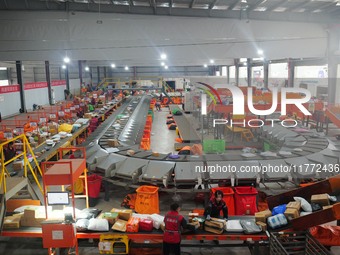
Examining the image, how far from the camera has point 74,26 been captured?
873 cm

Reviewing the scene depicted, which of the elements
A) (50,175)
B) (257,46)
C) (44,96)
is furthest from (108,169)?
(44,96)

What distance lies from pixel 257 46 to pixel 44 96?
81.8 ft

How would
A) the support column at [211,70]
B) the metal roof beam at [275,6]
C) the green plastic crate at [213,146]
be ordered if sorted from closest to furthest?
the metal roof beam at [275,6], the green plastic crate at [213,146], the support column at [211,70]

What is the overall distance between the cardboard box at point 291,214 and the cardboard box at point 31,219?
14.2ft

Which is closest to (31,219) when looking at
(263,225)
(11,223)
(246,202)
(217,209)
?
(11,223)

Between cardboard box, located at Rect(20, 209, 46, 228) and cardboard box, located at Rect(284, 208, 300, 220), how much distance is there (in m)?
4.32

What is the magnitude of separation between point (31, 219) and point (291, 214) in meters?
4.65

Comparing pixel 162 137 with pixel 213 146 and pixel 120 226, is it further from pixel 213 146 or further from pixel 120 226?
pixel 120 226

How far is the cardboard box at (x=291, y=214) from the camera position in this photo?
5.23m

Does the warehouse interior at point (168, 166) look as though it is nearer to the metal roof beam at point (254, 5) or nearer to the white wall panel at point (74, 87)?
the metal roof beam at point (254, 5)

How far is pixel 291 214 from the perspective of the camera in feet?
17.2

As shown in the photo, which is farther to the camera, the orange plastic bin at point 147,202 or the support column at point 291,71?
the support column at point 291,71

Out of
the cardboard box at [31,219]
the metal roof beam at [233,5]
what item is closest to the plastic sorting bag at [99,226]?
the cardboard box at [31,219]

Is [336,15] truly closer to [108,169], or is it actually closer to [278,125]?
[278,125]
